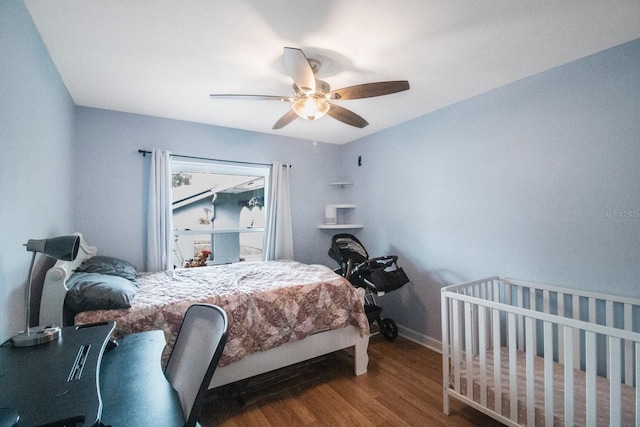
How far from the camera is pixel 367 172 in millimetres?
3715

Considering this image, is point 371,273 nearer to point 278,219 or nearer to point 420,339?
point 420,339

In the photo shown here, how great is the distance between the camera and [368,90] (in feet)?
6.03

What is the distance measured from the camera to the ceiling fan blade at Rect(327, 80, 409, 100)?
177cm

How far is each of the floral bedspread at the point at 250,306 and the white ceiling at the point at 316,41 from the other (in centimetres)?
165

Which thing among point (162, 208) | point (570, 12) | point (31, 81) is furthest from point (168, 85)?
point (570, 12)

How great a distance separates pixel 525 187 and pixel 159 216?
3407 mm

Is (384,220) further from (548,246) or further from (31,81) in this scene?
(31,81)

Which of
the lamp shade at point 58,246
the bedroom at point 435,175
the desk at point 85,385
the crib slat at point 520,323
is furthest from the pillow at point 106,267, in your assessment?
the crib slat at point 520,323

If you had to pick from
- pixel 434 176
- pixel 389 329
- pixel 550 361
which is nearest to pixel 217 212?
pixel 389 329

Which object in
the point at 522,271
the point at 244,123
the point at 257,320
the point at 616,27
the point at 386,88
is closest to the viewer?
the point at 616,27

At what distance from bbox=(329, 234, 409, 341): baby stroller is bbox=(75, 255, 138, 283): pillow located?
2.00 m

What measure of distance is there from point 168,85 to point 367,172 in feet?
8.07

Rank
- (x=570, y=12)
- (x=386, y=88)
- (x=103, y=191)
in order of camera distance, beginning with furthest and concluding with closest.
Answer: (x=103, y=191), (x=386, y=88), (x=570, y=12)

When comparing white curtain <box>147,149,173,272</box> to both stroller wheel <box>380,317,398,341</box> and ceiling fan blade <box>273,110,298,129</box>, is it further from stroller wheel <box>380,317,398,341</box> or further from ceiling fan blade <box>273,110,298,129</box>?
stroller wheel <box>380,317,398,341</box>
